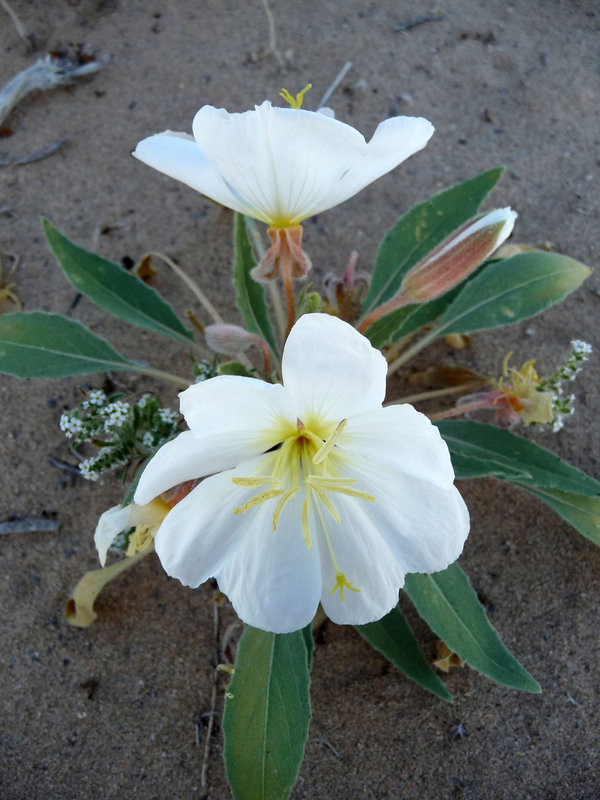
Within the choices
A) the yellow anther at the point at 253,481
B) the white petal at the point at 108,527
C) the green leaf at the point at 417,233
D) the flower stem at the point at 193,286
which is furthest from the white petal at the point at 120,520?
the green leaf at the point at 417,233

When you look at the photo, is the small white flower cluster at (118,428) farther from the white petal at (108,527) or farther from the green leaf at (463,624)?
the green leaf at (463,624)

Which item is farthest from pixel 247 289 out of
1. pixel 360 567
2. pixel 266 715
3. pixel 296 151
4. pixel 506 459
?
pixel 266 715

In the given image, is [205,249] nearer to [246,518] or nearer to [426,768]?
[246,518]

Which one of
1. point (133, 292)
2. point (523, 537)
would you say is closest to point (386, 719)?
point (523, 537)

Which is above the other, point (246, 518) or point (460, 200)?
point (460, 200)

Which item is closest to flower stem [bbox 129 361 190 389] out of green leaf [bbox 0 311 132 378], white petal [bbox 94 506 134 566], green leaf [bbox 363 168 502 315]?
green leaf [bbox 0 311 132 378]

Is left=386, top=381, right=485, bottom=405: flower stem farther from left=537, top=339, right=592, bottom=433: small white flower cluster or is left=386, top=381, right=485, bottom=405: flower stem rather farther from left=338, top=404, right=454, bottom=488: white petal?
left=338, top=404, right=454, bottom=488: white petal
